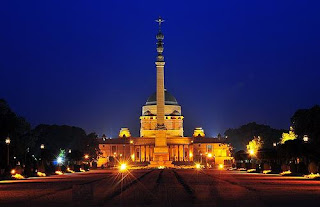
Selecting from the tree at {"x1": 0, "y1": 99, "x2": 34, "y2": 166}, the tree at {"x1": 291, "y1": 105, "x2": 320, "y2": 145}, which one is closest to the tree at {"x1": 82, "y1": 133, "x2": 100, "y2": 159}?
the tree at {"x1": 291, "y1": 105, "x2": 320, "y2": 145}

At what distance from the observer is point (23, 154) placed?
270 ft

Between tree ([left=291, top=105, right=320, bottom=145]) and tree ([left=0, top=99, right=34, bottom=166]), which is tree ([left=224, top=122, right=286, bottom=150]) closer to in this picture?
tree ([left=291, top=105, right=320, bottom=145])

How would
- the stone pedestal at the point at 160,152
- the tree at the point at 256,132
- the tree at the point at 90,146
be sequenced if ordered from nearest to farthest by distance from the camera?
the tree at the point at 90,146, the stone pedestal at the point at 160,152, the tree at the point at 256,132

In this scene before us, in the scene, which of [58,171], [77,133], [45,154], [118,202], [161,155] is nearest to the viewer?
[118,202]

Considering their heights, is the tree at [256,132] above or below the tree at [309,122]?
above

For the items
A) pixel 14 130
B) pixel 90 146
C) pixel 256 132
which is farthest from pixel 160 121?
pixel 14 130

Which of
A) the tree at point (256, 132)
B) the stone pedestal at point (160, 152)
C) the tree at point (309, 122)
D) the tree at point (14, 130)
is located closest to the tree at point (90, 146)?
the stone pedestal at point (160, 152)

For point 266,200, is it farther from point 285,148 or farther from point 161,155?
point 161,155

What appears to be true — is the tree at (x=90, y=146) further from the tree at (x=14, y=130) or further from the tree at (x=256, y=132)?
the tree at (x=14, y=130)

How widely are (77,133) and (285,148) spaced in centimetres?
10808

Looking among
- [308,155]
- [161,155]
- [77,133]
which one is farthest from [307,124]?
[77,133]

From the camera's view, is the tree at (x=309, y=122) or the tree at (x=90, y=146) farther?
the tree at (x=90, y=146)

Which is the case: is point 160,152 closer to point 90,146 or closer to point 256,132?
point 90,146

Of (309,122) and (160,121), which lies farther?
(160,121)
